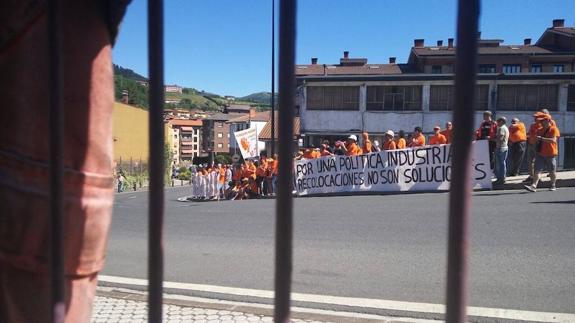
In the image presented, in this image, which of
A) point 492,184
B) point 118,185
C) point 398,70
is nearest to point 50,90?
point 492,184

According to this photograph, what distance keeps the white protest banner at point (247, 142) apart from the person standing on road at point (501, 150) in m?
10.2

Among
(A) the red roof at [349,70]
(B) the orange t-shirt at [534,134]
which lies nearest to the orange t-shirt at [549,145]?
(B) the orange t-shirt at [534,134]

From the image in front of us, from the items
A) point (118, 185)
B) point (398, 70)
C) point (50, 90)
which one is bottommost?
point (118, 185)

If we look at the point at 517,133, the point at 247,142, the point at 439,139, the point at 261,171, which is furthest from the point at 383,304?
the point at 247,142

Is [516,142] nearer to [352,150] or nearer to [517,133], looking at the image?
[517,133]

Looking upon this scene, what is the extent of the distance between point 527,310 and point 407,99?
2787 centimetres

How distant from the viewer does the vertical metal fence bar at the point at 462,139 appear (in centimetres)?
88

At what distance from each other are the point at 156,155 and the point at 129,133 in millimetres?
53499

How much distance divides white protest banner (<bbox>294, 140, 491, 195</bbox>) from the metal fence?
34.4 feet

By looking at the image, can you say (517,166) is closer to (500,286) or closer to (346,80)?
(500,286)

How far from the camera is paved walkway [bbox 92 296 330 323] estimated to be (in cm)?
383

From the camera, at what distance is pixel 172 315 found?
3963mm

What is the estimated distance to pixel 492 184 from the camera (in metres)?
11.7

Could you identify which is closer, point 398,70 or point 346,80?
point 346,80
